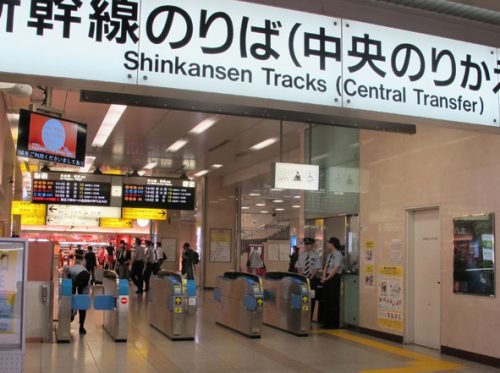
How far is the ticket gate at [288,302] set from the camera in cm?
921

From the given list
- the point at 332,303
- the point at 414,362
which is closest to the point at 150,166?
the point at 332,303

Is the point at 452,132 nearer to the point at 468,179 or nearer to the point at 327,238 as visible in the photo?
the point at 468,179

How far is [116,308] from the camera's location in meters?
8.63

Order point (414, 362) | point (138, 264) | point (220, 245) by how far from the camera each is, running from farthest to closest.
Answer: point (220, 245)
point (138, 264)
point (414, 362)

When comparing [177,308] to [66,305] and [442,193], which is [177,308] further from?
[442,193]

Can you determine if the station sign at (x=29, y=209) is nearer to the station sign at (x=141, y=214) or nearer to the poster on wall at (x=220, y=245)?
the station sign at (x=141, y=214)

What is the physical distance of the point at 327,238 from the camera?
35.9 feet

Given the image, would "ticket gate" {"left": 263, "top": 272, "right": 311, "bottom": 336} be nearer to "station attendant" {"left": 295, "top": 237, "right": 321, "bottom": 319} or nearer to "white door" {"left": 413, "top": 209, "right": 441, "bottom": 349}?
"station attendant" {"left": 295, "top": 237, "right": 321, "bottom": 319}

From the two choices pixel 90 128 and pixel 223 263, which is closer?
pixel 90 128

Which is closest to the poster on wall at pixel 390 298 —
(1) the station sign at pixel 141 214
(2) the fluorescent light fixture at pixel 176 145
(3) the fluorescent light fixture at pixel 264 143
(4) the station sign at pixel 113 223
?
(3) the fluorescent light fixture at pixel 264 143

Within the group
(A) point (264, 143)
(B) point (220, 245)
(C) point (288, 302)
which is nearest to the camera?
(C) point (288, 302)

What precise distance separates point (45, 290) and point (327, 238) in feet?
17.0

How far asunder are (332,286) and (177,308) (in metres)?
2.83

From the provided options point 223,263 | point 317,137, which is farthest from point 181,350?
point 223,263
